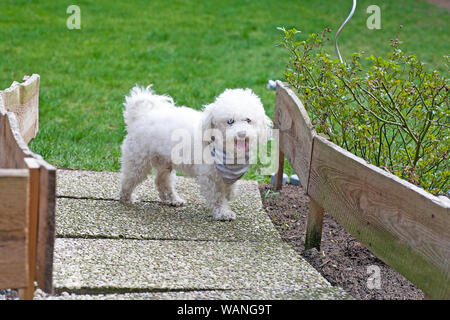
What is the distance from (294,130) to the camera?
14.5ft

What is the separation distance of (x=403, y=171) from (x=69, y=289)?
6.79ft

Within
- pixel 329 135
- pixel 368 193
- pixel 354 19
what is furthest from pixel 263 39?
pixel 368 193

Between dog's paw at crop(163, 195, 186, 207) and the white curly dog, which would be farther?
dog's paw at crop(163, 195, 186, 207)

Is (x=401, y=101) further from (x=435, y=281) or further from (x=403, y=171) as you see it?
(x=435, y=281)

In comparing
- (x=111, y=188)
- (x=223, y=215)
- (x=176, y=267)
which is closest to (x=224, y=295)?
(x=176, y=267)

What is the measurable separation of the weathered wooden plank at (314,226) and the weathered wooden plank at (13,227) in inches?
80.5

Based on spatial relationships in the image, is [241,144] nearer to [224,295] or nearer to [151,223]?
[151,223]

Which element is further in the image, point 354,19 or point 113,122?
point 354,19

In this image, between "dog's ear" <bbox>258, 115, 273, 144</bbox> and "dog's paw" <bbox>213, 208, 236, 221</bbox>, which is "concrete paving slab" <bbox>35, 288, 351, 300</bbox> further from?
"dog's ear" <bbox>258, 115, 273, 144</bbox>

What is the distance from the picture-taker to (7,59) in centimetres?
940

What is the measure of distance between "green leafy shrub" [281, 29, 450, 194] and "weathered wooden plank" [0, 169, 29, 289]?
7.11 ft

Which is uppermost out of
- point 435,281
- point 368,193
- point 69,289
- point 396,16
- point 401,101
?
point 396,16

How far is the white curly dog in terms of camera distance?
14.1 ft

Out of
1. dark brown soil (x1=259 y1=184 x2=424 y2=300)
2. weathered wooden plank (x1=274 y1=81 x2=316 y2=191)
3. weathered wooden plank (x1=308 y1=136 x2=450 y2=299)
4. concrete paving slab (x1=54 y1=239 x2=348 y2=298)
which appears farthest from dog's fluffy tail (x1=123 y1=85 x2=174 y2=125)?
weathered wooden plank (x1=308 y1=136 x2=450 y2=299)
